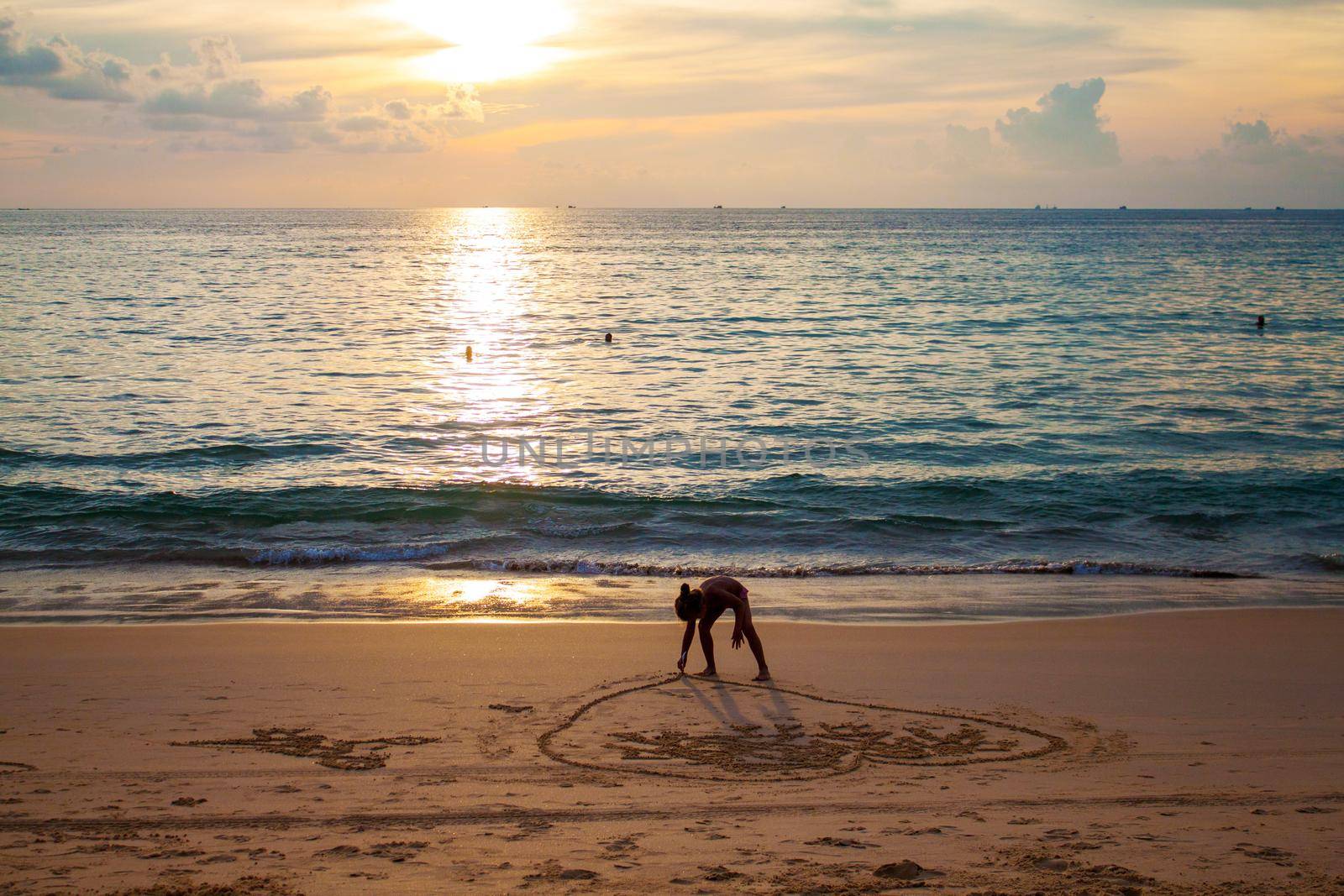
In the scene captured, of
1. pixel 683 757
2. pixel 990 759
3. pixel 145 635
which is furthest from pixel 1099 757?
pixel 145 635

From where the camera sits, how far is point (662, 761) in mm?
8039

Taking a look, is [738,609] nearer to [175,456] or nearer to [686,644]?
[686,644]

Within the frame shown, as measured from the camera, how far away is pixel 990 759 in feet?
26.7

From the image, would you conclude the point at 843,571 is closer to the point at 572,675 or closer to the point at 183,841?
the point at 572,675

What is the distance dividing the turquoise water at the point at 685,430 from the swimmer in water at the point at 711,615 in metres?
4.97

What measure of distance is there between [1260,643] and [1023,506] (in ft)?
Result: 23.8

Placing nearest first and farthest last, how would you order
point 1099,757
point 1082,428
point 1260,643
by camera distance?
point 1099,757 < point 1260,643 < point 1082,428

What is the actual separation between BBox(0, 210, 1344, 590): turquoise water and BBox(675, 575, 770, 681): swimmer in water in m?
4.97

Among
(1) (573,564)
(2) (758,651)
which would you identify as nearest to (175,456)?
(1) (573,564)

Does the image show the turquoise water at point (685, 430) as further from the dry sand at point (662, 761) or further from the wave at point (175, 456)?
the dry sand at point (662, 761)

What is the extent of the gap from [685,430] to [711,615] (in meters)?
15.1

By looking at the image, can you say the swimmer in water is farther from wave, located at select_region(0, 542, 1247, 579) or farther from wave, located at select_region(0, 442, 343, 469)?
wave, located at select_region(0, 442, 343, 469)

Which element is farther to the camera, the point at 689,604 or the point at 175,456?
the point at 175,456

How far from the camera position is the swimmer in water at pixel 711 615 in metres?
10.1
